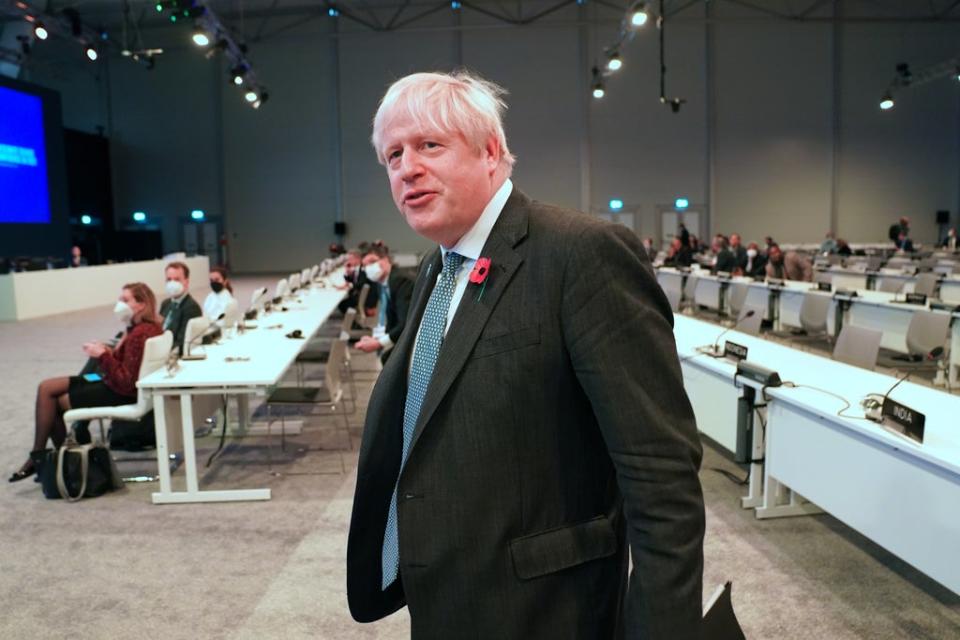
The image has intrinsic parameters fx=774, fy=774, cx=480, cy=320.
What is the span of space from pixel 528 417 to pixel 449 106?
462 millimetres

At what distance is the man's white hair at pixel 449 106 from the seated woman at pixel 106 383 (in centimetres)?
389

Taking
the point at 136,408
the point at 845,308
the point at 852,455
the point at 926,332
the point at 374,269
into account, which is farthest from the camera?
the point at 845,308

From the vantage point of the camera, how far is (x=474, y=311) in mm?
1101

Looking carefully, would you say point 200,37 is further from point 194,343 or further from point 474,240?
point 474,240

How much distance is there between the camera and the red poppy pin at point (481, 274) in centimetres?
111

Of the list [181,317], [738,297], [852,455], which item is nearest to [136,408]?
[181,317]

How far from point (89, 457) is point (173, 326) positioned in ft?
5.32

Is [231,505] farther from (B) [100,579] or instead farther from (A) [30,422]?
(A) [30,422]

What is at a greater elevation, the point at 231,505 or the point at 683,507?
the point at 683,507

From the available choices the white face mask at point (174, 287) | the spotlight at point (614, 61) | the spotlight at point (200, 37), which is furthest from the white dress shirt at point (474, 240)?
the spotlight at point (614, 61)

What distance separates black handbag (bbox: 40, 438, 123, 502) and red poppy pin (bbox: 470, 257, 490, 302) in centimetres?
384

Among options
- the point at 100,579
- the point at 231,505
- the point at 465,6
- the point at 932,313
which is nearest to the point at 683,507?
the point at 100,579

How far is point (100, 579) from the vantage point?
3234mm

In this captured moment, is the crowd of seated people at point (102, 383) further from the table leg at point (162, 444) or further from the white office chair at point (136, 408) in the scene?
the table leg at point (162, 444)
